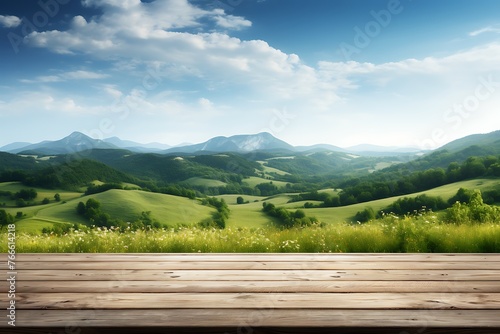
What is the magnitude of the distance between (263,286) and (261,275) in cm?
33

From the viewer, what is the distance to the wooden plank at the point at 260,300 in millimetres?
2480

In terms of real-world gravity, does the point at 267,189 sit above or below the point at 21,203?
below

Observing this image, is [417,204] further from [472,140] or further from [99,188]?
[472,140]

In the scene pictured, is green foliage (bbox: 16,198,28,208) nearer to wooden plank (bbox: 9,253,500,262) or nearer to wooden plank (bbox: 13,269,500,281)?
wooden plank (bbox: 9,253,500,262)

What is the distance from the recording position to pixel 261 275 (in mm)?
3223

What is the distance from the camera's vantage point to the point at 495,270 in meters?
3.36

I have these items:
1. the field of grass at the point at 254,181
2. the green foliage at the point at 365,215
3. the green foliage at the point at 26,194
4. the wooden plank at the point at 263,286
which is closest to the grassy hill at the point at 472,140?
the field of grass at the point at 254,181

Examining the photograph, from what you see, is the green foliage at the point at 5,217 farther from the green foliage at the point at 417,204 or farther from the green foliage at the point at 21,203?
the green foliage at the point at 417,204

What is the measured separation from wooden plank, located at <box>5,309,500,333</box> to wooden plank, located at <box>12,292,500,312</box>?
88 millimetres

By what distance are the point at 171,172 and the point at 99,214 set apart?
75970 millimetres

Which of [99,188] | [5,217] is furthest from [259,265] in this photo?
[99,188]

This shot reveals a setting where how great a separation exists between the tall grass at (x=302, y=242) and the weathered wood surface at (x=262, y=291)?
2.17 metres

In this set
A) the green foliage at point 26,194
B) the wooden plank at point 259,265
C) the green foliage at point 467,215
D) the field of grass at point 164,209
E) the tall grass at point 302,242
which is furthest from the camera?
the green foliage at point 26,194

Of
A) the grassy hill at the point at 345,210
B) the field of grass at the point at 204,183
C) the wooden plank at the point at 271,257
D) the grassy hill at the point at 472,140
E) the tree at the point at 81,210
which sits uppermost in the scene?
the grassy hill at the point at 472,140
